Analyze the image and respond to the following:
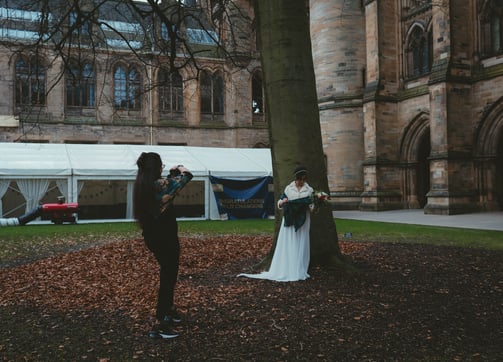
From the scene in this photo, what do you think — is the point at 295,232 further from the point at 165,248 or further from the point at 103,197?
the point at 103,197

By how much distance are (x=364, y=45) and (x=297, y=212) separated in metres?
22.0

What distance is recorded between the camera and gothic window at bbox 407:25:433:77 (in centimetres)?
2288

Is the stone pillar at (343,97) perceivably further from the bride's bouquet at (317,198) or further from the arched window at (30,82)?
the bride's bouquet at (317,198)

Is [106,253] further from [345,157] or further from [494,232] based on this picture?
[345,157]

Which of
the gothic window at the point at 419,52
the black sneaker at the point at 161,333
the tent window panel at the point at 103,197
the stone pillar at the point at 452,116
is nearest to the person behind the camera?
the black sneaker at the point at 161,333

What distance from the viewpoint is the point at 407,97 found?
76.9 feet

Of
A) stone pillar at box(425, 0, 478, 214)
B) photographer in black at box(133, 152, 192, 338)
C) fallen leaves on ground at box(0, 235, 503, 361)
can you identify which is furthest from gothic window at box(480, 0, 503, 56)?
photographer in black at box(133, 152, 192, 338)

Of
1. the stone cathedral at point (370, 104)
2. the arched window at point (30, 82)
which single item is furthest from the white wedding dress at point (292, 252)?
the arched window at point (30, 82)

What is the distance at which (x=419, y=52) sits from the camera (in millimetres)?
23484

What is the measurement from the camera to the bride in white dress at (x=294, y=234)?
239 inches

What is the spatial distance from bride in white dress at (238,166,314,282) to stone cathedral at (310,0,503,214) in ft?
49.2

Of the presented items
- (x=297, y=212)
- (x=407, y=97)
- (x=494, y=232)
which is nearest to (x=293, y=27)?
(x=297, y=212)

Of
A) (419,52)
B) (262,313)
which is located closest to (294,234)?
(262,313)

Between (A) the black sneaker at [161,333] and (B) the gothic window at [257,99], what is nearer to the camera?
(A) the black sneaker at [161,333]
